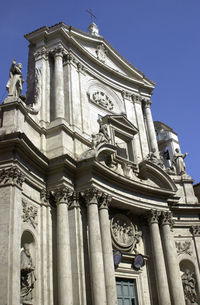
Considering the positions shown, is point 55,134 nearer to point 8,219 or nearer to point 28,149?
point 28,149

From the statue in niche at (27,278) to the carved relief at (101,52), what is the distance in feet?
39.3

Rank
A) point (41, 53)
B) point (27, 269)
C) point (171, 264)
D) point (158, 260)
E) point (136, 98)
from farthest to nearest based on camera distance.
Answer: point (136, 98)
point (41, 53)
point (171, 264)
point (158, 260)
point (27, 269)

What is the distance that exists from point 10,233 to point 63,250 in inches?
88.7

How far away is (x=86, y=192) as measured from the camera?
13.9 metres

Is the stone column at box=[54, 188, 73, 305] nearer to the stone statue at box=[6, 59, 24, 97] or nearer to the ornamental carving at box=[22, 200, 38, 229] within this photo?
the ornamental carving at box=[22, 200, 38, 229]

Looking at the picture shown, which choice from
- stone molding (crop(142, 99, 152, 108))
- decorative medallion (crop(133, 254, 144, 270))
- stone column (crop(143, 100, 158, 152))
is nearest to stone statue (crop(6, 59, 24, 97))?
decorative medallion (crop(133, 254, 144, 270))

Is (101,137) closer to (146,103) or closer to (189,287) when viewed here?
(146,103)

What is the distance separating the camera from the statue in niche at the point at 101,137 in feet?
49.8

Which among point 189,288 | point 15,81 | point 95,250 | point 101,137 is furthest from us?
point 189,288

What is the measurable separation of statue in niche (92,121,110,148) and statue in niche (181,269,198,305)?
277 inches

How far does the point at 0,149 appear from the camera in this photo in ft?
39.8

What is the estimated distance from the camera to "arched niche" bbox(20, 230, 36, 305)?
37.2ft

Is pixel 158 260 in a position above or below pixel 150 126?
below

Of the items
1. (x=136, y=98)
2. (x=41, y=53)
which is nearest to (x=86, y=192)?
(x=41, y=53)
